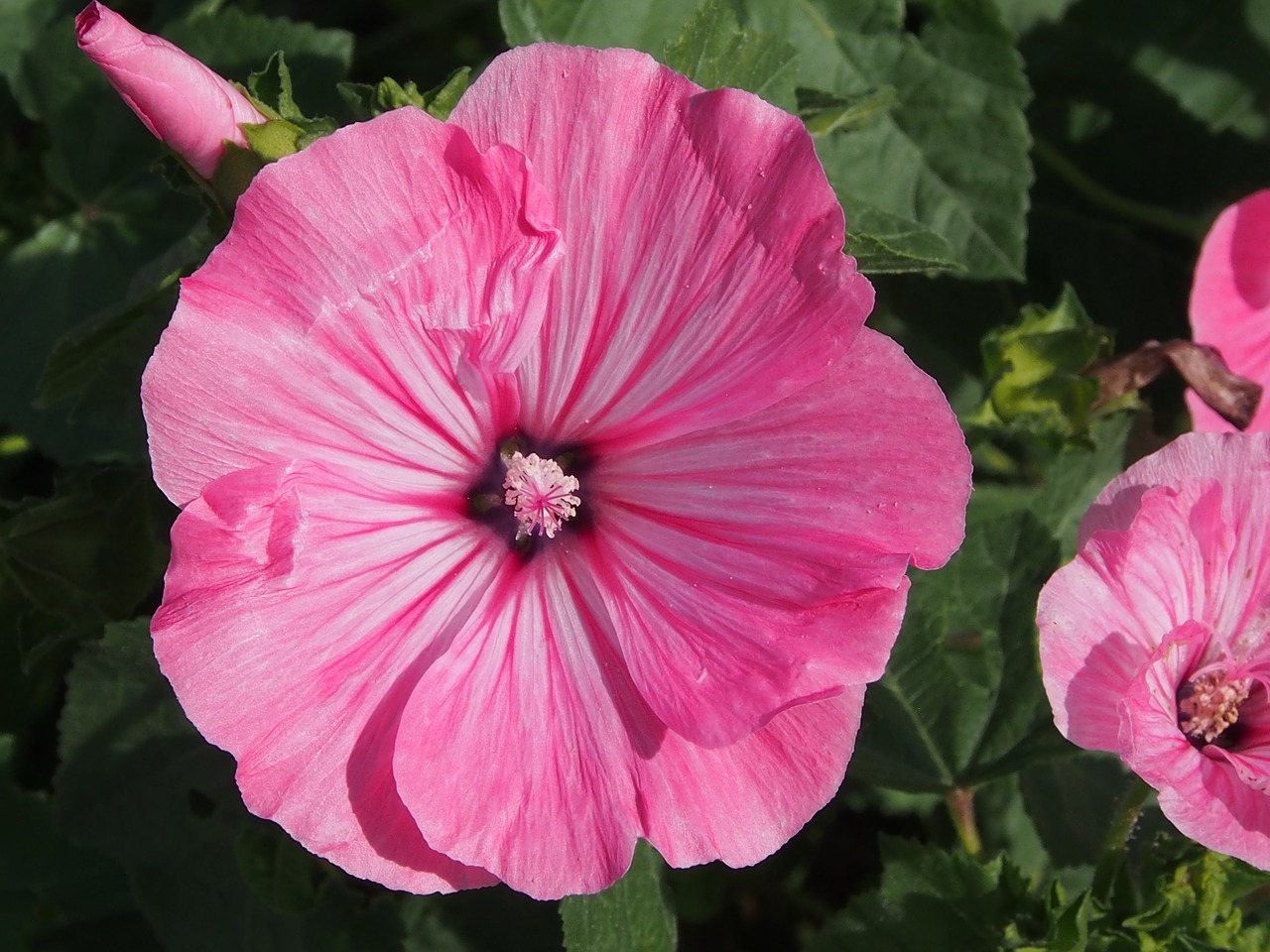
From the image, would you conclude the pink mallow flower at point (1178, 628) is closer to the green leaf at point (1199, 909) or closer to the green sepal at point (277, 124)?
the green leaf at point (1199, 909)

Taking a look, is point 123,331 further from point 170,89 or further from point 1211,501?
point 1211,501

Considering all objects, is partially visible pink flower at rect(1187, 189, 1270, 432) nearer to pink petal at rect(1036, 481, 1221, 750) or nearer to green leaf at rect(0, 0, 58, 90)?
pink petal at rect(1036, 481, 1221, 750)

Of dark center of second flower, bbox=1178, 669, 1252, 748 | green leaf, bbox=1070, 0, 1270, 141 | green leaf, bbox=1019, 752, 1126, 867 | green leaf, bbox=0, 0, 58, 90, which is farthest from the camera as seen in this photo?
green leaf, bbox=1070, 0, 1270, 141

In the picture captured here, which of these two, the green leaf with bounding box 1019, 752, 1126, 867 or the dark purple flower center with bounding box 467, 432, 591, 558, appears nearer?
the dark purple flower center with bounding box 467, 432, 591, 558

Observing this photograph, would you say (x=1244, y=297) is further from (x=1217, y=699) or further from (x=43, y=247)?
(x=43, y=247)

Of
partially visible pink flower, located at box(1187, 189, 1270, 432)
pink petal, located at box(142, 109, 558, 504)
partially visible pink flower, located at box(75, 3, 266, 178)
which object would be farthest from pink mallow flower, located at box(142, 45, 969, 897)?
partially visible pink flower, located at box(1187, 189, 1270, 432)

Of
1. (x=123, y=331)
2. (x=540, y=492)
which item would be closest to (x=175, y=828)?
(x=123, y=331)

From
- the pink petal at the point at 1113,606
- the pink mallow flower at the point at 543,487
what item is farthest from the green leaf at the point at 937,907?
the pink mallow flower at the point at 543,487
